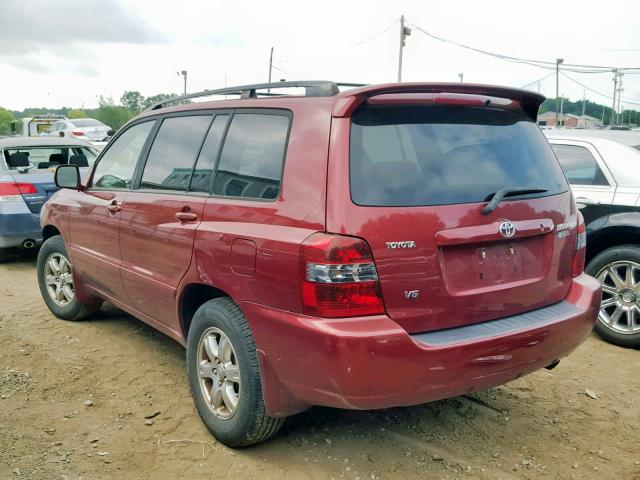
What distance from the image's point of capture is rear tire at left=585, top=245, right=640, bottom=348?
4.80 metres

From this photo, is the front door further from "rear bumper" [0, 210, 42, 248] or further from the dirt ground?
"rear bumper" [0, 210, 42, 248]

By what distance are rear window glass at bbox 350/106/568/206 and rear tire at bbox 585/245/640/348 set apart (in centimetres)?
216

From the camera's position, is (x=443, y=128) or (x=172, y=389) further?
(x=172, y=389)

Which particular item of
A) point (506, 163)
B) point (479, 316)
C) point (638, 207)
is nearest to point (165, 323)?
point (479, 316)

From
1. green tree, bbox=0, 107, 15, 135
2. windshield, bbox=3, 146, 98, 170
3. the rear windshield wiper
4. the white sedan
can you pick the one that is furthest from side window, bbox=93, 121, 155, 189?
green tree, bbox=0, 107, 15, 135

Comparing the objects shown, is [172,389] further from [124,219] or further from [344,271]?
[344,271]

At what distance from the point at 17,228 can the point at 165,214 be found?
14.7 feet

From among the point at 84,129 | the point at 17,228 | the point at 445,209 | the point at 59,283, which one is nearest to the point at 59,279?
the point at 59,283

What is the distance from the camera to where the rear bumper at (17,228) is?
7.10 meters

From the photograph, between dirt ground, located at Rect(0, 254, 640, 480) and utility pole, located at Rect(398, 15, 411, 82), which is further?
utility pole, located at Rect(398, 15, 411, 82)

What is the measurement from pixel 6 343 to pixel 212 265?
8.43 ft

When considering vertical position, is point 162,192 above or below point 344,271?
above

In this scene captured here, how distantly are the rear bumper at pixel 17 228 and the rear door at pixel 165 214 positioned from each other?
148 inches

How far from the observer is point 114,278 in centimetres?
418
